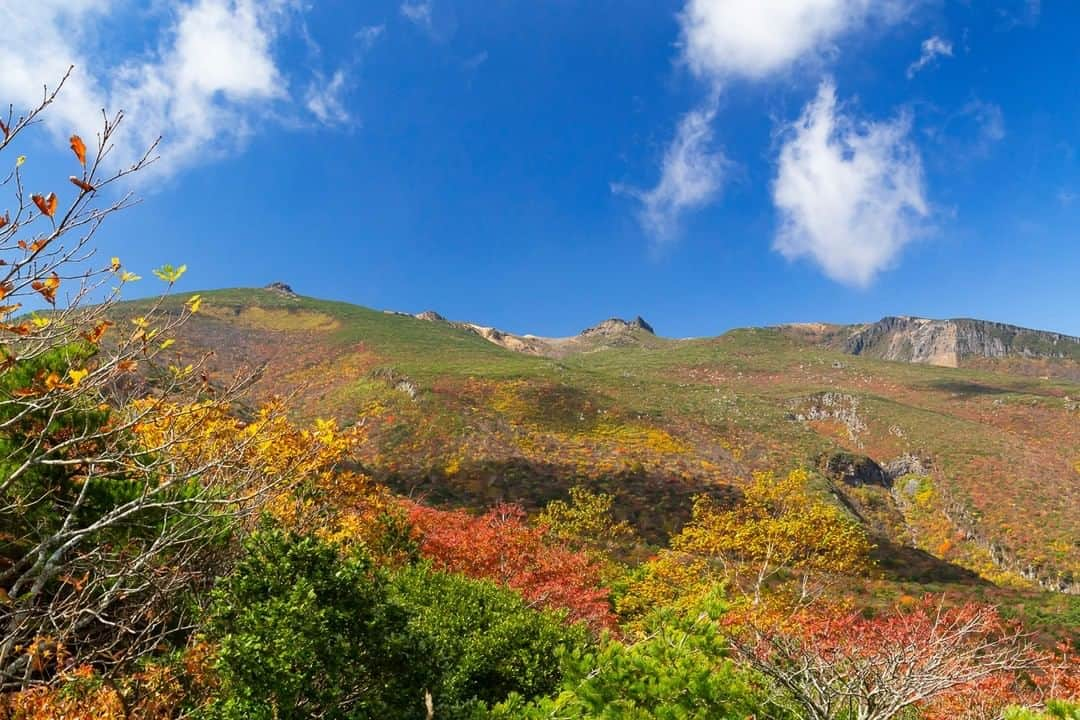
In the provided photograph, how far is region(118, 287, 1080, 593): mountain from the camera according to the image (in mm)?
56938

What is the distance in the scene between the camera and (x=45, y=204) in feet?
14.1

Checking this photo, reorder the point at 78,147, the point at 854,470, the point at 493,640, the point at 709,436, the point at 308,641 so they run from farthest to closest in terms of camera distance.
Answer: the point at 854,470
the point at 709,436
the point at 493,640
the point at 308,641
the point at 78,147

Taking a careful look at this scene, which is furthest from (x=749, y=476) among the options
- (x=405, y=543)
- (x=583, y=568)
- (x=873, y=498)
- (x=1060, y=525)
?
(x=405, y=543)

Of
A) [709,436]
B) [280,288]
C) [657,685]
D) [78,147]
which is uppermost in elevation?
[280,288]

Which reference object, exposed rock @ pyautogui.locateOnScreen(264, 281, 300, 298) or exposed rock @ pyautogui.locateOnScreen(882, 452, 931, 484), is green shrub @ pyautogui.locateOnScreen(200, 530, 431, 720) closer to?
exposed rock @ pyautogui.locateOnScreen(882, 452, 931, 484)

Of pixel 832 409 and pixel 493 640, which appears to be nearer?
pixel 493 640

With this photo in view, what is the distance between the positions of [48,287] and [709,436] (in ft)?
252

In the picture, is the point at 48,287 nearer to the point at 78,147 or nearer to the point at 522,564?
the point at 78,147

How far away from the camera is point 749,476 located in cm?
6562

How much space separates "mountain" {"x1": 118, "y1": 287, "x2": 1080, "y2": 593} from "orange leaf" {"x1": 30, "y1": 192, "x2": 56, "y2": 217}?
4618 cm

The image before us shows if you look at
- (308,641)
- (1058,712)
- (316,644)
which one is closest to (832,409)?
(1058,712)

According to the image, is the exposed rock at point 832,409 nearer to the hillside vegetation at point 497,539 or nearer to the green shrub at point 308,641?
the hillside vegetation at point 497,539

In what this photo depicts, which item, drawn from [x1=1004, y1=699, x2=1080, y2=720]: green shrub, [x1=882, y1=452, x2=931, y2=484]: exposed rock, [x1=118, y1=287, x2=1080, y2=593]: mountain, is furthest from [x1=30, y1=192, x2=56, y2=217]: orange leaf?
[x1=882, y1=452, x2=931, y2=484]: exposed rock

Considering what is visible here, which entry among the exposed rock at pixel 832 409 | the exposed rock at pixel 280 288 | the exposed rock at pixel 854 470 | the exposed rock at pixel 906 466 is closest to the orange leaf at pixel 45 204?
the exposed rock at pixel 854 470
